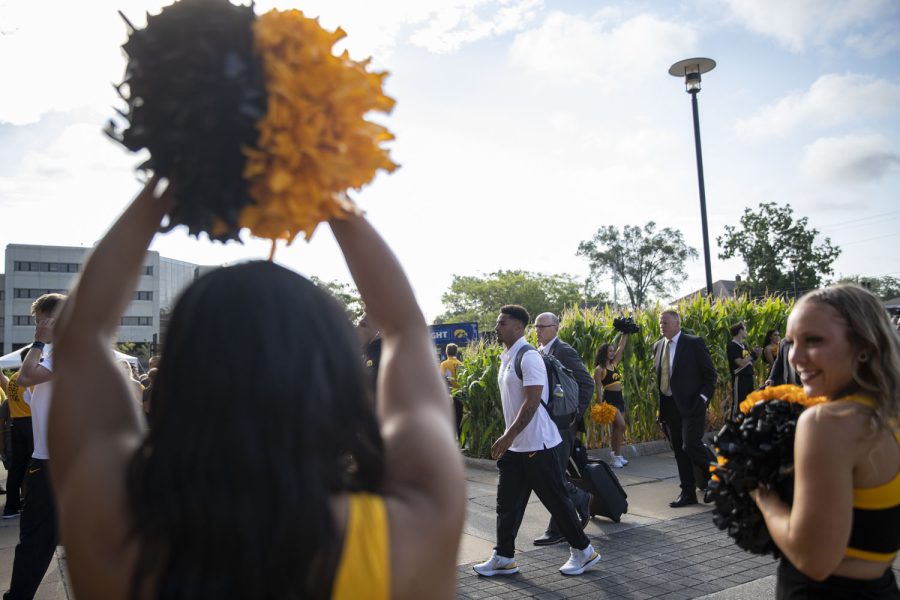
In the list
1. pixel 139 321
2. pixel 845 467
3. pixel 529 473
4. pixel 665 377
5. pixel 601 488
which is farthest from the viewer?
pixel 139 321

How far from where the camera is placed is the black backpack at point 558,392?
602cm

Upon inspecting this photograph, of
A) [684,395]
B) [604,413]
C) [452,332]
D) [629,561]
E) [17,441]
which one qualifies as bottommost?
[629,561]

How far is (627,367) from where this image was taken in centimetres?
1165

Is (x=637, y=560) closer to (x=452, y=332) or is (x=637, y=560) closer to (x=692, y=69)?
(x=692, y=69)

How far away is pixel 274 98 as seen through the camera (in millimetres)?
1287

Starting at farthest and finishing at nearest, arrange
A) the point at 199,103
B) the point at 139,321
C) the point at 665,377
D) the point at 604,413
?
the point at 139,321
the point at 604,413
the point at 665,377
the point at 199,103

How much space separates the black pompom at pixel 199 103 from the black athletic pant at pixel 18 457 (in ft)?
24.8

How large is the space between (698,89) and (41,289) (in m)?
88.1

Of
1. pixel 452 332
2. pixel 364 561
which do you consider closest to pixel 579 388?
pixel 364 561

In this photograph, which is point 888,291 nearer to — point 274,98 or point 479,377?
point 479,377

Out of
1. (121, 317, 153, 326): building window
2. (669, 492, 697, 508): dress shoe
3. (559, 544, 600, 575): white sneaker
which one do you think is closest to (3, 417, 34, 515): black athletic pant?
(559, 544, 600, 575): white sneaker

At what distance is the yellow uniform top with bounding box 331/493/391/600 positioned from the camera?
1.17 m

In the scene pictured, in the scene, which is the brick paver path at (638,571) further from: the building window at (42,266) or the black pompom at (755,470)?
the building window at (42,266)

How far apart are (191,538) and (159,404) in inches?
9.4
